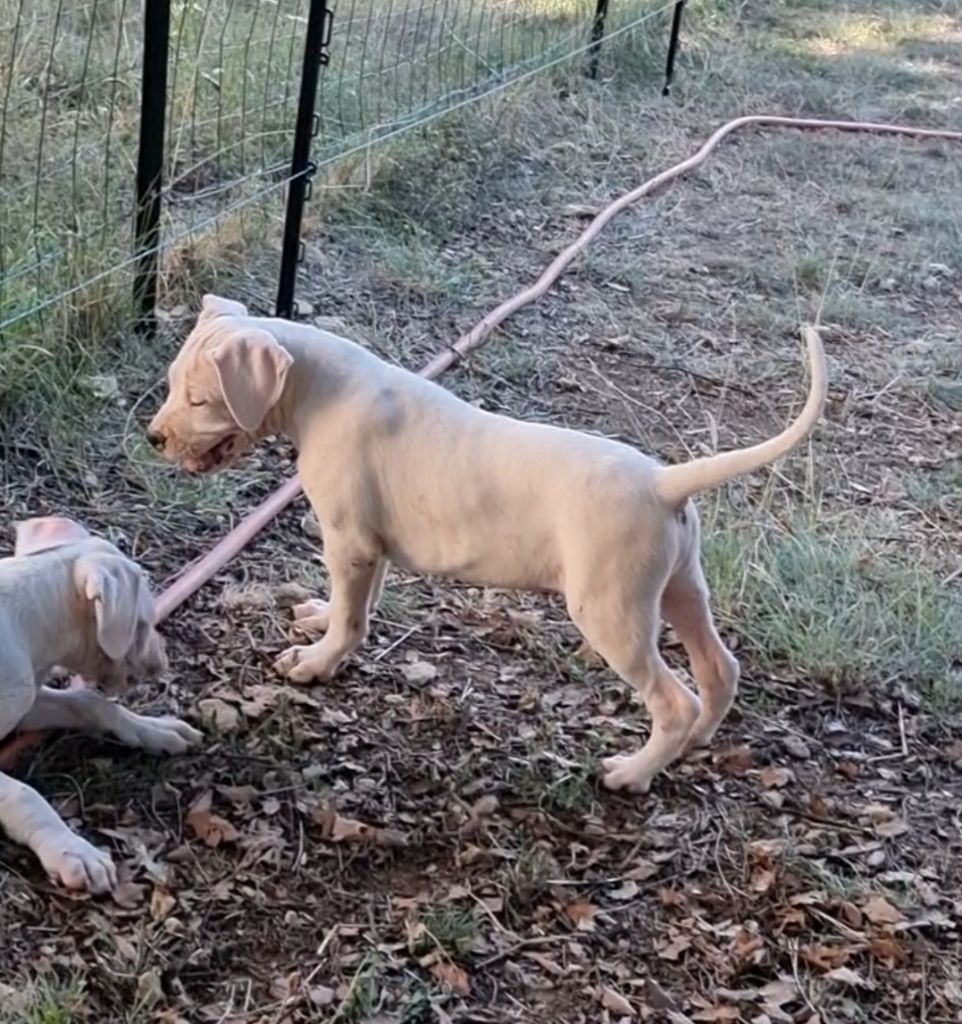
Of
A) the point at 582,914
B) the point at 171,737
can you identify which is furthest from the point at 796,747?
the point at 171,737

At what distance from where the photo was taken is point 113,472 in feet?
12.5

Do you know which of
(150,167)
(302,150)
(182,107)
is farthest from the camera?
(182,107)

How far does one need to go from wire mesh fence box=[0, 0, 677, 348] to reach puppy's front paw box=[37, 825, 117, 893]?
5.65ft

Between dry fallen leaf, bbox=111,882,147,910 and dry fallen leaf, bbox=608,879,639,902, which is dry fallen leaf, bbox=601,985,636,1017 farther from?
dry fallen leaf, bbox=111,882,147,910

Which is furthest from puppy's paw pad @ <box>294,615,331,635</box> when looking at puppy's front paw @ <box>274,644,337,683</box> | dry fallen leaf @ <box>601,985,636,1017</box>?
dry fallen leaf @ <box>601,985,636,1017</box>

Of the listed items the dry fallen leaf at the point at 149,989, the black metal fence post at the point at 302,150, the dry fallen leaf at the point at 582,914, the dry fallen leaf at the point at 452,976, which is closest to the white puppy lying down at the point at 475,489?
the dry fallen leaf at the point at 582,914

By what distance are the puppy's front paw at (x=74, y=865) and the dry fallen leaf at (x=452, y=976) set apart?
54 cm

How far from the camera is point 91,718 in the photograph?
110 inches

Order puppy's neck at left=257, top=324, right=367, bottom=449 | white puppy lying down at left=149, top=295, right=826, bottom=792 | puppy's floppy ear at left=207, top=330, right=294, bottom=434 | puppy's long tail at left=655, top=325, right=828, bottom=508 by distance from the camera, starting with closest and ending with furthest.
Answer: puppy's long tail at left=655, top=325, right=828, bottom=508 < white puppy lying down at left=149, top=295, right=826, bottom=792 < puppy's floppy ear at left=207, top=330, right=294, bottom=434 < puppy's neck at left=257, top=324, right=367, bottom=449

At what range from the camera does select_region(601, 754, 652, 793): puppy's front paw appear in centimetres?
289

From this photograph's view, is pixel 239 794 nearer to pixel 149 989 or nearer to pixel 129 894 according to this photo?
pixel 129 894

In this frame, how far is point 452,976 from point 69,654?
863 mm

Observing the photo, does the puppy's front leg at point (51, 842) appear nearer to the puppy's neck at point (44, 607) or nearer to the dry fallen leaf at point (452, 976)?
the puppy's neck at point (44, 607)

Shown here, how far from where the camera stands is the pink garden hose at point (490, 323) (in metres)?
3.32
